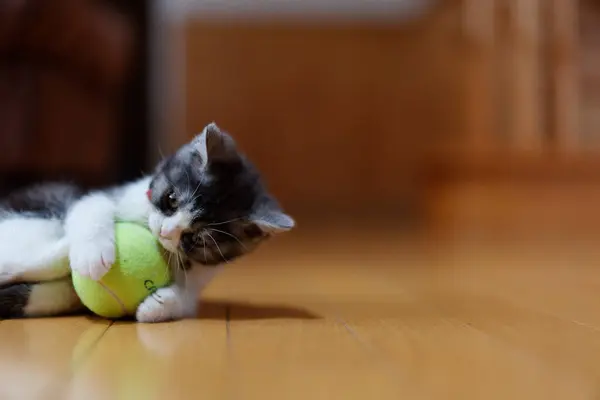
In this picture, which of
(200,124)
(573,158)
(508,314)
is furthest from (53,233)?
(200,124)

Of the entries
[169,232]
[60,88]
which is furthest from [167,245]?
[60,88]

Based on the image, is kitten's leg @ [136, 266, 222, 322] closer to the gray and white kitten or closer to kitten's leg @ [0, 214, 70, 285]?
the gray and white kitten

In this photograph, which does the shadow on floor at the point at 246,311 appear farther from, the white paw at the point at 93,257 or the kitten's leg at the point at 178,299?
the white paw at the point at 93,257

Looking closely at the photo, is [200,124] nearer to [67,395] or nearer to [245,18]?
[245,18]

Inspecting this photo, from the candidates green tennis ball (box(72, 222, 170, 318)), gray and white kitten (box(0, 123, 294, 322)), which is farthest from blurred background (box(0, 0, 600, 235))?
green tennis ball (box(72, 222, 170, 318))

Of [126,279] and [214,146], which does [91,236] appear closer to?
[126,279]
